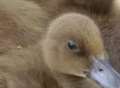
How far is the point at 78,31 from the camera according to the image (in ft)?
8.27

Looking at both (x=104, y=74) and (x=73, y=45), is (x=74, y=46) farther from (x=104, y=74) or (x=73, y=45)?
(x=104, y=74)

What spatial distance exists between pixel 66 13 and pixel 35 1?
216 mm

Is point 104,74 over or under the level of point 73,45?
A: under

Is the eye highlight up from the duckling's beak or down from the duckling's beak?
up

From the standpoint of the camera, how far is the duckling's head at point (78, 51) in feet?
8.24

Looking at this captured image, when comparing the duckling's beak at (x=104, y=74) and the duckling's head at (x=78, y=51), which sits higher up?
the duckling's head at (x=78, y=51)

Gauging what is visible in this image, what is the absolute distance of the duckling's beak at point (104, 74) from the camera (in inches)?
98.2

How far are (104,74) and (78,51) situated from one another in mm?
125

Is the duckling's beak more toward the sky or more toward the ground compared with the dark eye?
more toward the ground

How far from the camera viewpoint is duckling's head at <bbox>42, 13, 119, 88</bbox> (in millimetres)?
2512

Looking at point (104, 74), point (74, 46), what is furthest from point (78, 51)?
point (104, 74)

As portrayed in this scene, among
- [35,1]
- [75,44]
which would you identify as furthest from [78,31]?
[35,1]

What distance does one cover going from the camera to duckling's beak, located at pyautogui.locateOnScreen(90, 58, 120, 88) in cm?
249

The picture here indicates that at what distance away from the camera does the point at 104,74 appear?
8.25ft
